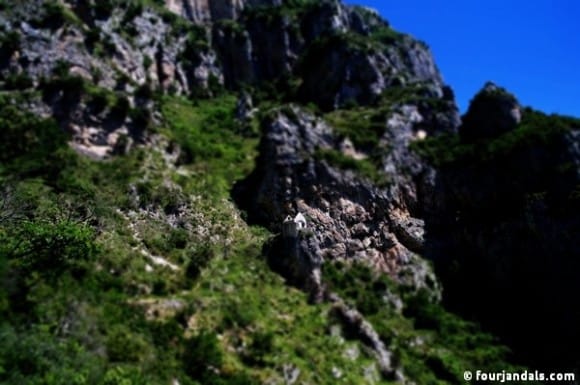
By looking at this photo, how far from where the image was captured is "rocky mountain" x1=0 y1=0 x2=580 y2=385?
1230 inches

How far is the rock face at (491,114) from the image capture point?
53.7 m

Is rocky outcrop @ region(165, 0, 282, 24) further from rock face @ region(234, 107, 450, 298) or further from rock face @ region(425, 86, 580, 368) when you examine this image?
rock face @ region(425, 86, 580, 368)

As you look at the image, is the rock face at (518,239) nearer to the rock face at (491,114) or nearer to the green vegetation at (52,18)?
the rock face at (491,114)

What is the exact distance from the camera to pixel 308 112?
54.6 m

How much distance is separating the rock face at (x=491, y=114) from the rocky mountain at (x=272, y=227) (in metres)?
0.16

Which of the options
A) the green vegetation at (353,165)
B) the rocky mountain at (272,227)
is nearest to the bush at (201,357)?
the rocky mountain at (272,227)

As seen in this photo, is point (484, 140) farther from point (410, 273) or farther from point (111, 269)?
point (111, 269)

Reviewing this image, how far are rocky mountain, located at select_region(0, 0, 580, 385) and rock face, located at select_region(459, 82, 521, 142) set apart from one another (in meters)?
0.16

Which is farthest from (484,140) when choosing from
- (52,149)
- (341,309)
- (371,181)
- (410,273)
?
(52,149)

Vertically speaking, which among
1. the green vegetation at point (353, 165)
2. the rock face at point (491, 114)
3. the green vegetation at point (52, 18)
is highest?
the green vegetation at point (52, 18)

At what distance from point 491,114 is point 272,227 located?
24.4 meters

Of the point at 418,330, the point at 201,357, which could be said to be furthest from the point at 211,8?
the point at 201,357

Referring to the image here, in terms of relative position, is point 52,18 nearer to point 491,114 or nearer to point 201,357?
point 491,114

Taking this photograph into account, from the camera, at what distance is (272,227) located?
4559cm
